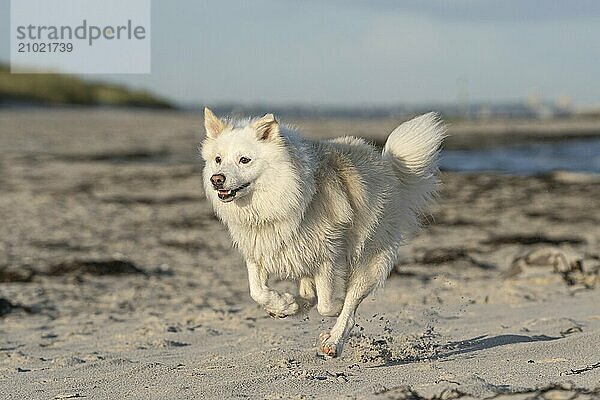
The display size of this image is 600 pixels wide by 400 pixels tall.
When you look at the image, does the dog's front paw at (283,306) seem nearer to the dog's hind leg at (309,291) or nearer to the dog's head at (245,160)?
the dog's hind leg at (309,291)

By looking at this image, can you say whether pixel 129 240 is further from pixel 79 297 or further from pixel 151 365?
pixel 151 365

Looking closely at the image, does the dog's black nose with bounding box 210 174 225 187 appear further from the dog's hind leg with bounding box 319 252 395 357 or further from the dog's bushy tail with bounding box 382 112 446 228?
the dog's bushy tail with bounding box 382 112 446 228

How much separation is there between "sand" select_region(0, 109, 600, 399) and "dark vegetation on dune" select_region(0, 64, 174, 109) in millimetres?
36884

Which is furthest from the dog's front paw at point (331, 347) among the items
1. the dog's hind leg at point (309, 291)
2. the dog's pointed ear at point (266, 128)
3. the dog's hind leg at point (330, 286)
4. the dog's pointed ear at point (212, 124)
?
the dog's pointed ear at point (212, 124)

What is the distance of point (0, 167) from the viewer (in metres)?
19.7

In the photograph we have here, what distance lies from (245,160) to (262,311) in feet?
7.77

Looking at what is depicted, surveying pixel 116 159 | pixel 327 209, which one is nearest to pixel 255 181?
pixel 327 209

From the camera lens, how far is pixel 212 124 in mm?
5379

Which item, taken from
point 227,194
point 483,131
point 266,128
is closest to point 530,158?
point 483,131

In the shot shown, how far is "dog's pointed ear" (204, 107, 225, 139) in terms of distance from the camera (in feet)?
17.5

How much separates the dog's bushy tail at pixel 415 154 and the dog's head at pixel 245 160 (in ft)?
3.03

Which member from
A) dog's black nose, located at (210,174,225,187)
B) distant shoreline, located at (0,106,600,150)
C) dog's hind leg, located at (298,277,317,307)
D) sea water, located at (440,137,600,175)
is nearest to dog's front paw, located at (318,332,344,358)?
dog's hind leg, located at (298,277,317,307)

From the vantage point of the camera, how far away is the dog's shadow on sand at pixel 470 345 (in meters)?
5.20

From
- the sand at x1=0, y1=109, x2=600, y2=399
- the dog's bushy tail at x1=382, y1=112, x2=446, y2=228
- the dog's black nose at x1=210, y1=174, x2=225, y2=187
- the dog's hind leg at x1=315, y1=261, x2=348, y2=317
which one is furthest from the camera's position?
the dog's bushy tail at x1=382, y1=112, x2=446, y2=228
